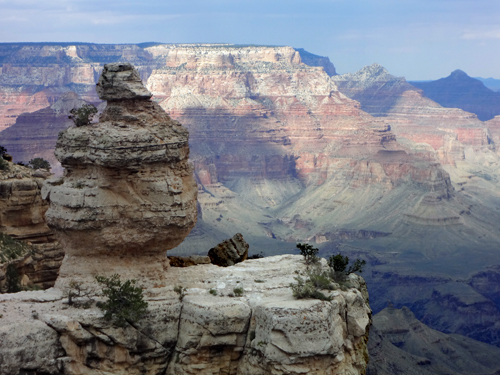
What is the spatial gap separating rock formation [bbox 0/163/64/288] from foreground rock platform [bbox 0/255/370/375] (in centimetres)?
1165

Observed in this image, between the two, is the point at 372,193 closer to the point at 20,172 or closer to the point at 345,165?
the point at 345,165

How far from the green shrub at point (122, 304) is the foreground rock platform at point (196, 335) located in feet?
0.90

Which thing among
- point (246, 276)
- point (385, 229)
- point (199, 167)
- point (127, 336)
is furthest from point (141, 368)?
point (199, 167)

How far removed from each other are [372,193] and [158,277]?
14487 cm

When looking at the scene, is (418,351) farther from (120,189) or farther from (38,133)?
(38,133)

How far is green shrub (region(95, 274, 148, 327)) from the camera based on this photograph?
1019 inches

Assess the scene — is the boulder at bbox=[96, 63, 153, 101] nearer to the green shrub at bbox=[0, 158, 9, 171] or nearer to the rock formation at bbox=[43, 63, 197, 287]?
the rock formation at bbox=[43, 63, 197, 287]

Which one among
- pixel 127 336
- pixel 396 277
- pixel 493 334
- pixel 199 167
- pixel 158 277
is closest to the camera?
pixel 127 336

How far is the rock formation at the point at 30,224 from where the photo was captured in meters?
38.2

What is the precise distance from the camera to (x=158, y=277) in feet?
92.7

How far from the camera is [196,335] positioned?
2623 centimetres

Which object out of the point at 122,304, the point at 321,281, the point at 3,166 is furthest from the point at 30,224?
the point at 321,281

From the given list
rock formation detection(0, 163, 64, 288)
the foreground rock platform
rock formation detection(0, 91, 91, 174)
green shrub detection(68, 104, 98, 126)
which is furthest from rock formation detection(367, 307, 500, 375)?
rock formation detection(0, 91, 91, 174)

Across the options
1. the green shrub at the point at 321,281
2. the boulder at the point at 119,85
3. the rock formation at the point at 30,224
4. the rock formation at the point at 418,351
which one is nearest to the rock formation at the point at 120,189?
the boulder at the point at 119,85
